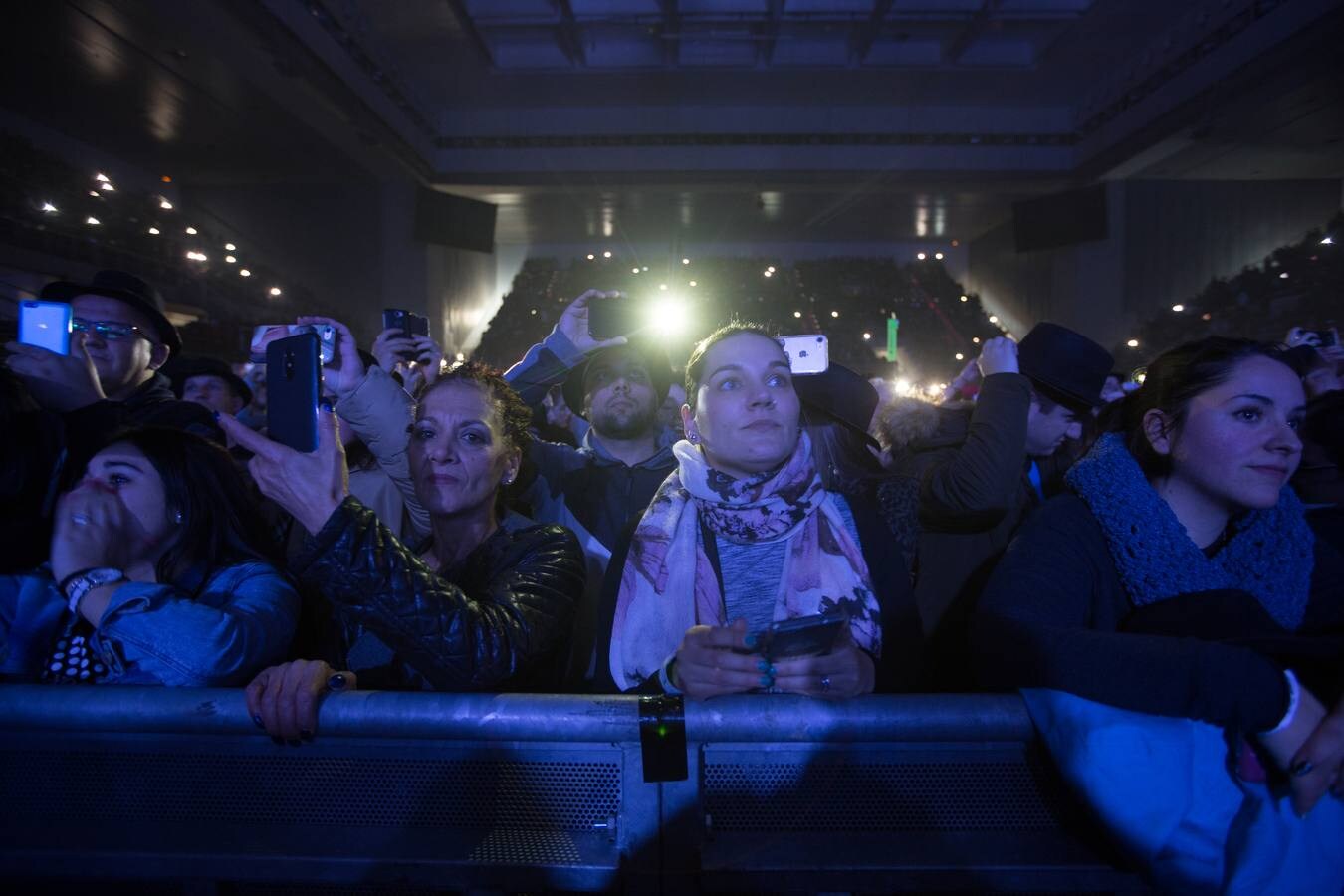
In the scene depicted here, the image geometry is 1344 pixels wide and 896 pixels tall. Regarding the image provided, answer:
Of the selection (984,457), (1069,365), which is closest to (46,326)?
(984,457)

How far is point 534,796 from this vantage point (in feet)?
3.69

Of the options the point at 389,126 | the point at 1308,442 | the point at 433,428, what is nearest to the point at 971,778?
the point at 433,428

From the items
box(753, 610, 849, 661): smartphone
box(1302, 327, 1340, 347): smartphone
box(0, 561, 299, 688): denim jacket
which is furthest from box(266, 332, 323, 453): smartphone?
box(1302, 327, 1340, 347): smartphone

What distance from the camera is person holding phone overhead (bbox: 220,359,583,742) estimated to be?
1.17 metres

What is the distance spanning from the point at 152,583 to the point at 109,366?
132 centimetres

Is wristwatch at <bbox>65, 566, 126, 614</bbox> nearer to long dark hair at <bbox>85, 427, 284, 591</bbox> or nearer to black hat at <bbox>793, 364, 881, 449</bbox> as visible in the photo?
long dark hair at <bbox>85, 427, 284, 591</bbox>

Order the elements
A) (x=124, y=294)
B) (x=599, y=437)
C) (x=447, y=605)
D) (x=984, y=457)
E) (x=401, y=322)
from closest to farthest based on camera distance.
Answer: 1. (x=447, y=605)
2. (x=984, y=457)
3. (x=124, y=294)
4. (x=401, y=322)
5. (x=599, y=437)

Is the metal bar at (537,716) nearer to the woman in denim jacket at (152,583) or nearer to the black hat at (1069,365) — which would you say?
the woman in denim jacket at (152,583)

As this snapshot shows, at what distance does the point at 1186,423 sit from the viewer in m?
1.43

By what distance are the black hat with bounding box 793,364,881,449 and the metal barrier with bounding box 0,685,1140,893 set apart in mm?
953

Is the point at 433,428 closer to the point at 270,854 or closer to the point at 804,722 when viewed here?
the point at 270,854

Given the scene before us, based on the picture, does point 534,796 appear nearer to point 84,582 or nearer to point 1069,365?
point 84,582

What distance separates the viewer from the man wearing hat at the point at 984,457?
6.30 feet

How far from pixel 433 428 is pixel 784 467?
2.78ft
